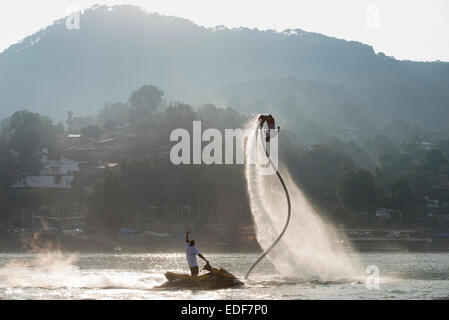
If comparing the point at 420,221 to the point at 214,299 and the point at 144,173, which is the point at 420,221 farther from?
the point at 214,299

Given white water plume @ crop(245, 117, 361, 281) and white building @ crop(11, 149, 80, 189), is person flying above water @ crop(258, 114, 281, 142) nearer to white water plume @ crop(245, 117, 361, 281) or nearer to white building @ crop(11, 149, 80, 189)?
white water plume @ crop(245, 117, 361, 281)

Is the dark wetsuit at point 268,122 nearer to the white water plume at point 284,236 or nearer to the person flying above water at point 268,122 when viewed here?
the person flying above water at point 268,122

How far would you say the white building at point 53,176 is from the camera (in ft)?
563

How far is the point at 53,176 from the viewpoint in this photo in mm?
179625

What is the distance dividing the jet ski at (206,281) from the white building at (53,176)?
130 metres

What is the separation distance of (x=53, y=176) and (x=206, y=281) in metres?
143

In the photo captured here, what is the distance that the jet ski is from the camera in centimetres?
4266

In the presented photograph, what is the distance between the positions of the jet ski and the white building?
428 ft

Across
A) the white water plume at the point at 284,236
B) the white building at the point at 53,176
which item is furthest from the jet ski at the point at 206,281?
the white building at the point at 53,176

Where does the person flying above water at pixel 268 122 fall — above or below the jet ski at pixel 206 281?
above

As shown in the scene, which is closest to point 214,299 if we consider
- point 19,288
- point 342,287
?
point 342,287

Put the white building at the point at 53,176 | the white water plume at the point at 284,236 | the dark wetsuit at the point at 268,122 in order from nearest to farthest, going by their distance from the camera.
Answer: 1. the dark wetsuit at the point at 268,122
2. the white water plume at the point at 284,236
3. the white building at the point at 53,176

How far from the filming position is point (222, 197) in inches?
5261

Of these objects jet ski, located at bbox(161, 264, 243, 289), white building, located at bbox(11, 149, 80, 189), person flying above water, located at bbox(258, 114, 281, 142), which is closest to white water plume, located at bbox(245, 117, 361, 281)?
person flying above water, located at bbox(258, 114, 281, 142)
